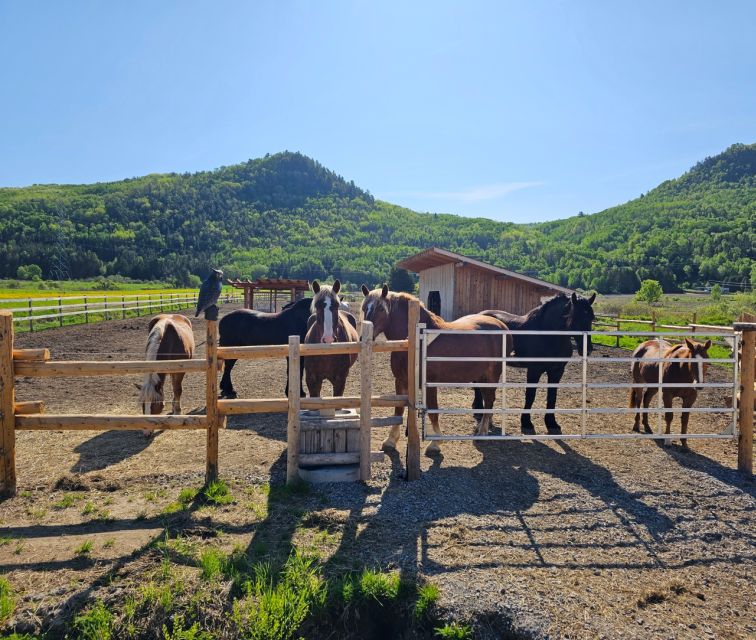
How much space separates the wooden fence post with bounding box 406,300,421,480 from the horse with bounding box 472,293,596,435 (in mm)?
2390

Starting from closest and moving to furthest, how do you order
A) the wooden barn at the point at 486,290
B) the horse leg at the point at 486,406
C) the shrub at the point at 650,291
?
the horse leg at the point at 486,406 < the wooden barn at the point at 486,290 < the shrub at the point at 650,291

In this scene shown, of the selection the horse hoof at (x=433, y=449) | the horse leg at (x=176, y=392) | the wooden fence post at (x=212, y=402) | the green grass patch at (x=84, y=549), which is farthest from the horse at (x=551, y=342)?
the green grass patch at (x=84, y=549)

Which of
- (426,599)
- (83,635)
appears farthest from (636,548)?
(83,635)

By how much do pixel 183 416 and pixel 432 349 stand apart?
327 centimetres

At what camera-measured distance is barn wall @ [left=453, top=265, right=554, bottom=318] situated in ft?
58.1

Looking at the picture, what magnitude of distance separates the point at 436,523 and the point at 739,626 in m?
2.10

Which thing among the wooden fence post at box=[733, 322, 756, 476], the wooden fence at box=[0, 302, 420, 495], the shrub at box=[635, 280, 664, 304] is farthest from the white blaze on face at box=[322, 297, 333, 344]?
the shrub at box=[635, 280, 664, 304]

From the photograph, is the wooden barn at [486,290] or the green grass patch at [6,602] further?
the wooden barn at [486,290]

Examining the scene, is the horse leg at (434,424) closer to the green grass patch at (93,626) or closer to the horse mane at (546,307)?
the horse mane at (546,307)

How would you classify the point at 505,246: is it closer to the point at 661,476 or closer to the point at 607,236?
the point at 607,236

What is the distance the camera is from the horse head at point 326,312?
543 cm

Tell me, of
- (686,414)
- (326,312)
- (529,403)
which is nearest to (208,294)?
(326,312)

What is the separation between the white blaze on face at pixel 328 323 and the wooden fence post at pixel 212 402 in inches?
47.8

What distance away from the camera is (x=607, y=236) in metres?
95.9
